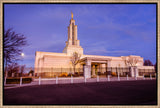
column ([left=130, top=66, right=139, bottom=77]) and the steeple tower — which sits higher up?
the steeple tower

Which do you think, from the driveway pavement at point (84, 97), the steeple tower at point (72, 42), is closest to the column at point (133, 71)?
the driveway pavement at point (84, 97)

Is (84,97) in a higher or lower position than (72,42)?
lower

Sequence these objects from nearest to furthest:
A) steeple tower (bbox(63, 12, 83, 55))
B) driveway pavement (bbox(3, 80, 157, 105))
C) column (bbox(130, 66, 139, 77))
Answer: driveway pavement (bbox(3, 80, 157, 105)) → column (bbox(130, 66, 139, 77)) → steeple tower (bbox(63, 12, 83, 55))

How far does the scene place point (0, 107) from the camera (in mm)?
4828

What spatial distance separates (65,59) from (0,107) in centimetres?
3859

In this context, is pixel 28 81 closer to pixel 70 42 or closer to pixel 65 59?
pixel 65 59

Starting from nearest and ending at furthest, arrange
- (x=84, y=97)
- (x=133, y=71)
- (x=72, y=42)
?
(x=84, y=97) → (x=133, y=71) → (x=72, y=42)

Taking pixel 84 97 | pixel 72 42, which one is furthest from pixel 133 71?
pixel 72 42

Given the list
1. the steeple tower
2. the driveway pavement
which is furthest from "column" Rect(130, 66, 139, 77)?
the steeple tower

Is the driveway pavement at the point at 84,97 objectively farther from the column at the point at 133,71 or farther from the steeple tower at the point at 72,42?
the steeple tower at the point at 72,42

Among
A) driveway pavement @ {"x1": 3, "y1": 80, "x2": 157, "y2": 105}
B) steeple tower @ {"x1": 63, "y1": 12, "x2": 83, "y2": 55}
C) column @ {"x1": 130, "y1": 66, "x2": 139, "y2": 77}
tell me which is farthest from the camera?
steeple tower @ {"x1": 63, "y1": 12, "x2": 83, "y2": 55}

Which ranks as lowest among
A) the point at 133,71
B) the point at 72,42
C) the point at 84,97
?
the point at 133,71

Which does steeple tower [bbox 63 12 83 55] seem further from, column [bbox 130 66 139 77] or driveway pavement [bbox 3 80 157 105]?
driveway pavement [bbox 3 80 157 105]

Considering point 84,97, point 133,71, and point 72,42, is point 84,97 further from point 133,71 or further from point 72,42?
point 72,42
